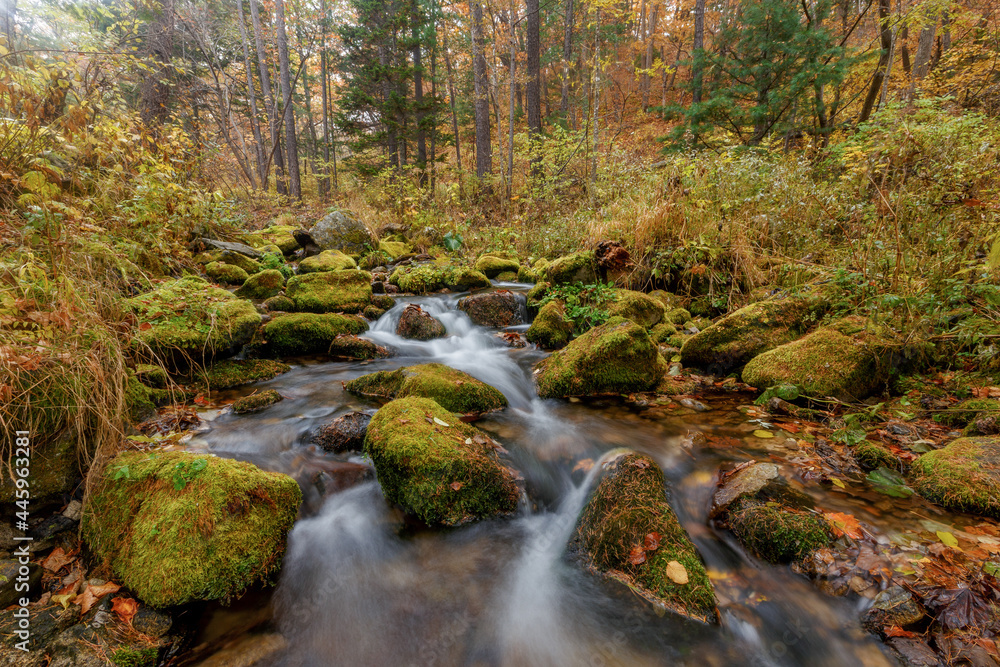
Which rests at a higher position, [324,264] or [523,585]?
[324,264]

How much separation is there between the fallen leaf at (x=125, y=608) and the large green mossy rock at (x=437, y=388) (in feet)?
7.50

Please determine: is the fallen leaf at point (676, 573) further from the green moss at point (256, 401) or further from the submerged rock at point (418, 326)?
the submerged rock at point (418, 326)

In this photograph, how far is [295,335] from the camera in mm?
5418

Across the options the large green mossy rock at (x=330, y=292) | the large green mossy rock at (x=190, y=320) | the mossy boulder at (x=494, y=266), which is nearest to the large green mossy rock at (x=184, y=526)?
the large green mossy rock at (x=190, y=320)

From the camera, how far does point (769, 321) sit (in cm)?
448

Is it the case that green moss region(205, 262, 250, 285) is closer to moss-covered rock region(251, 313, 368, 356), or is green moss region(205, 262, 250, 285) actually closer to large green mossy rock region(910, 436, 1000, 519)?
moss-covered rock region(251, 313, 368, 356)

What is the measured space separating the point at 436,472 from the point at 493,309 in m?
4.44

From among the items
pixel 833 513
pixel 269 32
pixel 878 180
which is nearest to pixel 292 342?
pixel 833 513

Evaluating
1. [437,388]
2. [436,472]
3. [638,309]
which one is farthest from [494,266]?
[436,472]

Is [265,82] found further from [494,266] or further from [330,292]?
[330,292]

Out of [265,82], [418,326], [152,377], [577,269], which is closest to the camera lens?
[152,377]

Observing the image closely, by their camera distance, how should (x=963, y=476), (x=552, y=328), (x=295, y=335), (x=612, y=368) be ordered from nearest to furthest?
(x=963, y=476) → (x=612, y=368) → (x=295, y=335) → (x=552, y=328)

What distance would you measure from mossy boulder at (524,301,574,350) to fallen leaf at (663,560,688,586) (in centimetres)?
376

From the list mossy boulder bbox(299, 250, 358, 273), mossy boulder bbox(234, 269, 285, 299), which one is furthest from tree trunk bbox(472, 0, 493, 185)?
mossy boulder bbox(234, 269, 285, 299)
